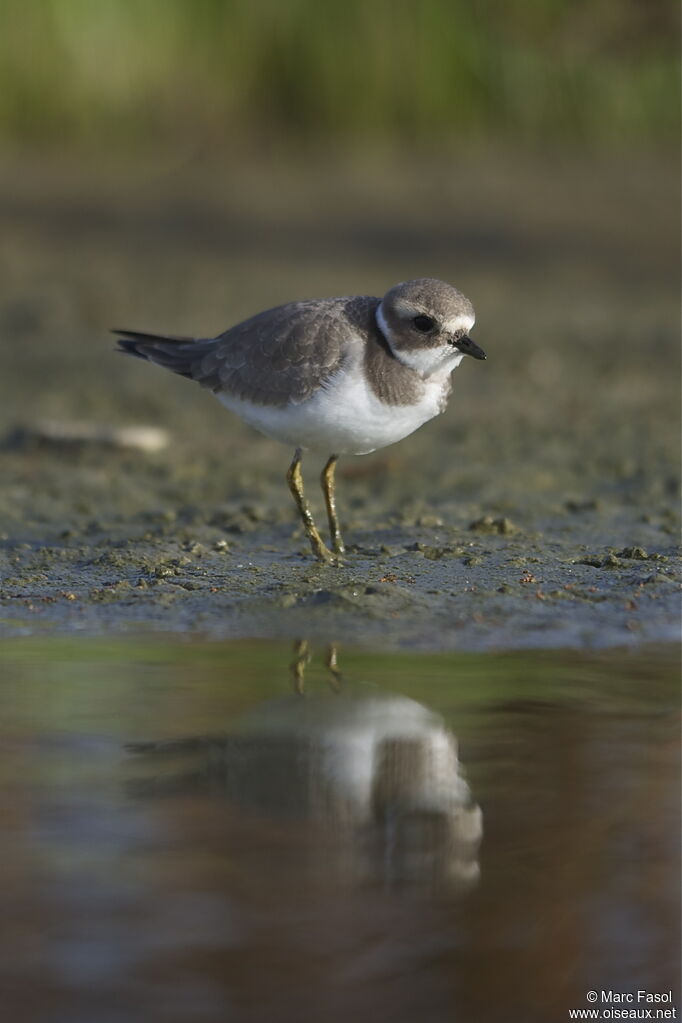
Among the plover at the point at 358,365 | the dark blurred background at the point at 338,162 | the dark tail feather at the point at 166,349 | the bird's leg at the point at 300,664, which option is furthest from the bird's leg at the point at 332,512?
the dark blurred background at the point at 338,162

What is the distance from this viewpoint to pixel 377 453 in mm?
8484

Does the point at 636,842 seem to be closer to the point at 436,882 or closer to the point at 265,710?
the point at 436,882

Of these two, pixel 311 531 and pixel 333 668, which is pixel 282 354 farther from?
pixel 333 668

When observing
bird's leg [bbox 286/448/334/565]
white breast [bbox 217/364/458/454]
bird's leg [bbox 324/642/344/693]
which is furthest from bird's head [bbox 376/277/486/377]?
bird's leg [bbox 324/642/344/693]

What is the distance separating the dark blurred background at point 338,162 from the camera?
12.2 m

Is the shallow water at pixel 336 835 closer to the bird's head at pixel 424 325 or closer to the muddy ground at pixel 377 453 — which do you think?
the muddy ground at pixel 377 453

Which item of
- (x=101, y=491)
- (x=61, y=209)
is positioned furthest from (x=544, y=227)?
(x=101, y=491)

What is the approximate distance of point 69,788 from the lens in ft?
13.0

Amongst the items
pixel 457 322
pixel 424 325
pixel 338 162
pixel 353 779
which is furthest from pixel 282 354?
pixel 338 162

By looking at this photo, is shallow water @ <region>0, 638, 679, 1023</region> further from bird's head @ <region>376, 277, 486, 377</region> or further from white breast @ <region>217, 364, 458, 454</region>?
bird's head @ <region>376, 277, 486, 377</region>

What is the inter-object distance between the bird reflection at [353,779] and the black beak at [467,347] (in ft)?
4.94

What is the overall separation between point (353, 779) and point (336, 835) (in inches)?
14.0

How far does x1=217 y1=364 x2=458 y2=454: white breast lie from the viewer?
5.73 meters

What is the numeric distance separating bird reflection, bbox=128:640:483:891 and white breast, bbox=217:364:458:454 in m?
1.31
